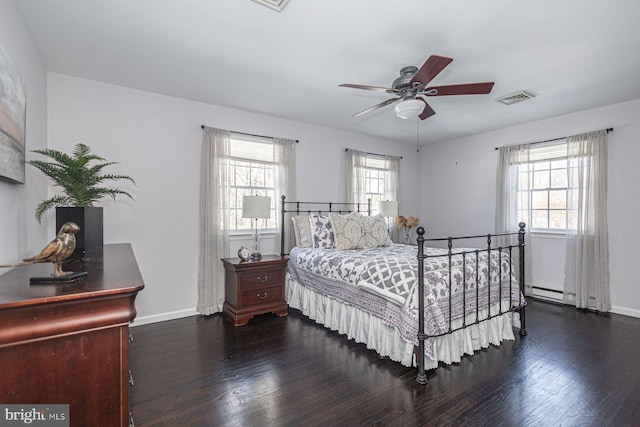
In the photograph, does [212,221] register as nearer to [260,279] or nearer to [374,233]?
[260,279]

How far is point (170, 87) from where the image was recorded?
3.37m

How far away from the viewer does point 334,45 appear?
248 cm

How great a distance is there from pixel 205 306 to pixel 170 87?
2660 mm

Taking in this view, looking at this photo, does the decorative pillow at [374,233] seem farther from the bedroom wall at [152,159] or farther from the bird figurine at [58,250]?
the bird figurine at [58,250]

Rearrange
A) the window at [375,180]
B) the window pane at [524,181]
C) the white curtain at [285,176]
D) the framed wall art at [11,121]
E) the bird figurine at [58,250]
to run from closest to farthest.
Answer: the bird figurine at [58,250]
the framed wall art at [11,121]
the white curtain at [285,176]
the window pane at [524,181]
the window at [375,180]

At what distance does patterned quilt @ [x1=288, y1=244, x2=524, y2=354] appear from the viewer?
7.96 feet

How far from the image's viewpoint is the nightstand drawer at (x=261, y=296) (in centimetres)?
352

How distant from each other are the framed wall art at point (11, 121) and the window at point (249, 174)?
2.24 meters

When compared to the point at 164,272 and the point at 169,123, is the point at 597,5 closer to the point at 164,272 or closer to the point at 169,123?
the point at 169,123

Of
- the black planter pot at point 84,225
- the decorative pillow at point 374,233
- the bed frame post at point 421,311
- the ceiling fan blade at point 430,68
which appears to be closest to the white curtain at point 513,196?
the decorative pillow at point 374,233

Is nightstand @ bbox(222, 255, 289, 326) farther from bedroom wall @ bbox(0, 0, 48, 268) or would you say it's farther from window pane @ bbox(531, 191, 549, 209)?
window pane @ bbox(531, 191, 549, 209)

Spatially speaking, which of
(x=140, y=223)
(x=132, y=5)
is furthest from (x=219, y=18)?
(x=140, y=223)

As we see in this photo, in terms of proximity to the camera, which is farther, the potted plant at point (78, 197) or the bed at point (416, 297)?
the bed at point (416, 297)

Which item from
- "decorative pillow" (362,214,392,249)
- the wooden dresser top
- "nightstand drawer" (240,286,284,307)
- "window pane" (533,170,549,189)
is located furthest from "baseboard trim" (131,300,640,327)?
"decorative pillow" (362,214,392,249)
